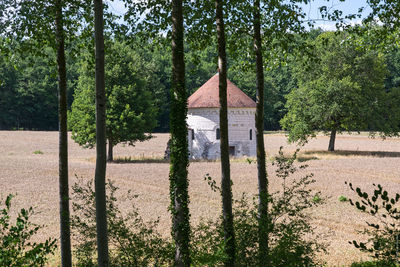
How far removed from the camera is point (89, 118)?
110 feet

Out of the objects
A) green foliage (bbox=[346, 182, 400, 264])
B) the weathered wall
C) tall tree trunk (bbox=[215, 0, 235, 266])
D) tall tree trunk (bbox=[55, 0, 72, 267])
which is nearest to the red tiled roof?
the weathered wall

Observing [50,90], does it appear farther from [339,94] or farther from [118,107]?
[339,94]

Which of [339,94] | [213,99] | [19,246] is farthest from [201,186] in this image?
[339,94]

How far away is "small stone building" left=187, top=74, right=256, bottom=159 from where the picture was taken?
3834cm

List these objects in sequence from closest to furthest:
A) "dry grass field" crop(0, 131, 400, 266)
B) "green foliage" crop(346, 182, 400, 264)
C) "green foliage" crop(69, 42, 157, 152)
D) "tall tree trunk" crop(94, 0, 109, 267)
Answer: "green foliage" crop(346, 182, 400, 264) → "tall tree trunk" crop(94, 0, 109, 267) → "dry grass field" crop(0, 131, 400, 266) → "green foliage" crop(69, 42, 157, 152)

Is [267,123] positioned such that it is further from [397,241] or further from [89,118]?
[397,241]

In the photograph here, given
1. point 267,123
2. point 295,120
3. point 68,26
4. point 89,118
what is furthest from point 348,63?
point 267,123

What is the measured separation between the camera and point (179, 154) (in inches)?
317

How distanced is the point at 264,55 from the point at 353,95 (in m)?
30.5

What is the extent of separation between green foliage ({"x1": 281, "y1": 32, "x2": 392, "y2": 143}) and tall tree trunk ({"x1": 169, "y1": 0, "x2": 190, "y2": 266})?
105 feet

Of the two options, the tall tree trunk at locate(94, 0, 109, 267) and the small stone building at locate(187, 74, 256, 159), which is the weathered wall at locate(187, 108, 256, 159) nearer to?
the small stone building at locate(187, 74, 256, 159)

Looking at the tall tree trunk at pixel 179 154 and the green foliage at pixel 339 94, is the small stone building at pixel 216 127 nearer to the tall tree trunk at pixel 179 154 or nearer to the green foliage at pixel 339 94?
the green foliage at pixel 339 94

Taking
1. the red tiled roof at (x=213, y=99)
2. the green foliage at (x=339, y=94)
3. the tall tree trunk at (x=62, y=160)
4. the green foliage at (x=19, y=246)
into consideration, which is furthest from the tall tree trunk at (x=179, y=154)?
the green foliage at (x=339, y=94)

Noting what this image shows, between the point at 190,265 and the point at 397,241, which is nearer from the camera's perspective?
the point at 397,241
